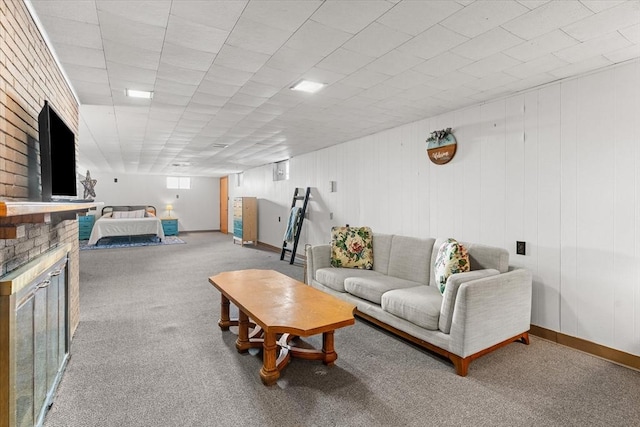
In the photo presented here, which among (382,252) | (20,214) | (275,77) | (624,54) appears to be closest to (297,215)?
(382,252)

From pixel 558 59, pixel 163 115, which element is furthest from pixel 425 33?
pixel 163 115

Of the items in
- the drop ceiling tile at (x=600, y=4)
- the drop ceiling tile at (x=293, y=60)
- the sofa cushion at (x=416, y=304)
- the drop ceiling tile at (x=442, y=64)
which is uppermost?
the drop ceiling tile at (x=293, y=60)

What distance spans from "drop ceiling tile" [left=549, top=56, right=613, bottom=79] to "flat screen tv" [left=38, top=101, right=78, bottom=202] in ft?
11.8

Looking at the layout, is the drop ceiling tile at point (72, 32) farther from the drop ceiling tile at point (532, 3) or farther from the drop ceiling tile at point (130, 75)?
the drop ceiling tile at point (532, 3)

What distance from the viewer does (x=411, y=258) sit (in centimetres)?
364

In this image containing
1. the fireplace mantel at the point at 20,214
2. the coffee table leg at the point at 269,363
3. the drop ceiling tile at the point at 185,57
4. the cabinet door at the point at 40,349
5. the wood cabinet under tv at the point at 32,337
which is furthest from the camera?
the drop ceiling tile at the point at 185,57

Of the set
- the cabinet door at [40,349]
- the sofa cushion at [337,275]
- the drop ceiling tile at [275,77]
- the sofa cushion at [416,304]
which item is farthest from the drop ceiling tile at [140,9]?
the sofa cushion at [337,275]

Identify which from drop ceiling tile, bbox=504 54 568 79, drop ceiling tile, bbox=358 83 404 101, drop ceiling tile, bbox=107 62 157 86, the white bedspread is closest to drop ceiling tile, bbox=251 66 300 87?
drop ceiling tile, bbox=358 83 404 101

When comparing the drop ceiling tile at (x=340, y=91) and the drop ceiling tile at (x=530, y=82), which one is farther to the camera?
the drop ceiling tile at (x=340, y=91)

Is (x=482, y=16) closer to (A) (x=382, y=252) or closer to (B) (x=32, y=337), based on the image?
(A) (x=382, y=252)

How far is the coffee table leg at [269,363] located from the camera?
7.38 ft

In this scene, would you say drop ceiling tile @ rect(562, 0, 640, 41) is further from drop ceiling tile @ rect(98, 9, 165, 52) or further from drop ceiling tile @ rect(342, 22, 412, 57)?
drop ceiling tile @ rect(98, 9, 165, 52)

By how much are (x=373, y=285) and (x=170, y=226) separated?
1019cm

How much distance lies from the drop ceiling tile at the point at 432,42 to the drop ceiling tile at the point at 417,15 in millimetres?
83
